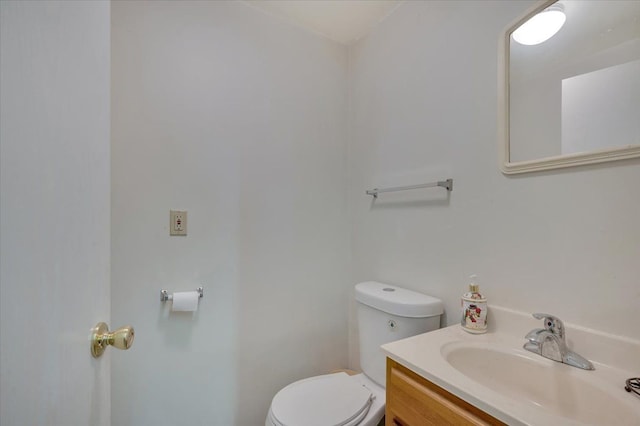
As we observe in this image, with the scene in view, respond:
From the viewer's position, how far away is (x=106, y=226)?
2.23 feet

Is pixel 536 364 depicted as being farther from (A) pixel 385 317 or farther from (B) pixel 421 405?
(A) pixel 385 317

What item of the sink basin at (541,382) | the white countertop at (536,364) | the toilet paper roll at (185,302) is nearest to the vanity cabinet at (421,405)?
the white countertop at (536,364)

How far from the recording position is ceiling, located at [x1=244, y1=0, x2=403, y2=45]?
143 cm

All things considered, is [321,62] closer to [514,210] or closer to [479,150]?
[479,150]

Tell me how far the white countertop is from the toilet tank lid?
0.14 metres

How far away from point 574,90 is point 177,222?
154 cm

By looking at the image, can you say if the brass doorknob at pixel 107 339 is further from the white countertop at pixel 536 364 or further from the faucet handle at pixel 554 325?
the faucet handle at pixel 554 325

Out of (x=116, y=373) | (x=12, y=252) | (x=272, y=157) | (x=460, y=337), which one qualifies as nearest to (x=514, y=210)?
(x=460, y=337)

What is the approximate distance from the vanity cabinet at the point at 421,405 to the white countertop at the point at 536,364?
0.09 feet

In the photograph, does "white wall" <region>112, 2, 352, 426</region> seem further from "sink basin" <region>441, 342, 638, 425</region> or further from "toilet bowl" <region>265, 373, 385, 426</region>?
"sink basin" <region>441, 342, 638, 425</region>

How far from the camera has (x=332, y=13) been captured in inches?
59.0

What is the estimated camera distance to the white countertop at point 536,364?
1.92 feet

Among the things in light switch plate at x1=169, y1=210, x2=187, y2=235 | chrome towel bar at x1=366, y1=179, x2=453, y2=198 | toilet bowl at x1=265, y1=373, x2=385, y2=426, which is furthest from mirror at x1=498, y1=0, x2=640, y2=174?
light switch plate at x1=169, y1=210, x2=187, y2=235

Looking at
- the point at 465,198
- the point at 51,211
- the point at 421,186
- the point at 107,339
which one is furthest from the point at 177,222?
the point at 465,198
